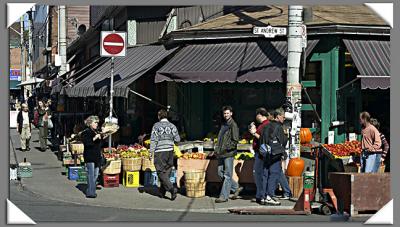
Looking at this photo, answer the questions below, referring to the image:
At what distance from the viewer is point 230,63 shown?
51.0ft

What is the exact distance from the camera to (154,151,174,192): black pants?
523 inches

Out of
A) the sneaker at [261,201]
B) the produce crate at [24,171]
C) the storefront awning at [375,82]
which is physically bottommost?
the sneaker at [261,201]

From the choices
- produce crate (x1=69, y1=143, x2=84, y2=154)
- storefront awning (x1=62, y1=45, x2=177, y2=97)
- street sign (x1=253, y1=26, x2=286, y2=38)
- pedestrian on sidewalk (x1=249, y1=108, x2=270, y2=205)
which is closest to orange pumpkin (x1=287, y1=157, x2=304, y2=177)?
pedestrian on sidewalk (x1=249, y1=108, x2=270, y2=205)

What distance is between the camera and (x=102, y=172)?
15.0 meters

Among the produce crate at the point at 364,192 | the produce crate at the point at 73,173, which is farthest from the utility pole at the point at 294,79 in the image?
the produce crate at the point at 73,173

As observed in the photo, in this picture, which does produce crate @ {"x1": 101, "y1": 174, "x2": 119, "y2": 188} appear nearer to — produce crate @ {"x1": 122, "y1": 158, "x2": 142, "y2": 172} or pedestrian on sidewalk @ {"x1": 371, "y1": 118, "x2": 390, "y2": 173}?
produce crate @ {"x1": 122, "y1": 158, "x2": 142, "y2": 172}

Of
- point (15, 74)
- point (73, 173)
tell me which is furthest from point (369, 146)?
point (15, 74)

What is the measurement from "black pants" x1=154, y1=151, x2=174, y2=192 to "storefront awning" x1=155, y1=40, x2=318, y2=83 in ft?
7.66

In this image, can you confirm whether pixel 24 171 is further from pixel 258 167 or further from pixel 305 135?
pixel 305 135

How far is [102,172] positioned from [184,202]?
2.66 m

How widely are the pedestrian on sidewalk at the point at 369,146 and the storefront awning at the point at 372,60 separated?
108cm

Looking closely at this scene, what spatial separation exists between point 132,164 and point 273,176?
3517 mm

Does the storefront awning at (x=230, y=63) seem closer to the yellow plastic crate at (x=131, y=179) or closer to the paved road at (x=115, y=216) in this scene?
the yellow plastic crate at (x=131, y=179)

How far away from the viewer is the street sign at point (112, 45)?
1439 cm
